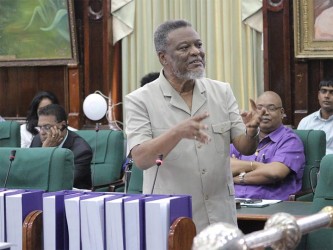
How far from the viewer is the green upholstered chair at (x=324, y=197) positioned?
3.20 meters

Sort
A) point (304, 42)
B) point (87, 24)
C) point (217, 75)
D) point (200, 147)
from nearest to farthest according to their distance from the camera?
1. point (200, 147)
2. point (304, 42)
3. point (217, 75)
4. point (87, 24)

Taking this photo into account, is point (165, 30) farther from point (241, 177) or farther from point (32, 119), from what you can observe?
point (32, 119)

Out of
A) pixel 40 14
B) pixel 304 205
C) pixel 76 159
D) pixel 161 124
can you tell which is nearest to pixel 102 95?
pixel 40 14

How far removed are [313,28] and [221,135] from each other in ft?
13.0

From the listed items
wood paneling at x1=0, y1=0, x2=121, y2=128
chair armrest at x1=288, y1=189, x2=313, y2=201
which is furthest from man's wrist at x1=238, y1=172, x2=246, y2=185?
wood paneling at x1=0, y1=0, x2=121, y2=128

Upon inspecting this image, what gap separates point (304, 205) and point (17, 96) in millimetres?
4490

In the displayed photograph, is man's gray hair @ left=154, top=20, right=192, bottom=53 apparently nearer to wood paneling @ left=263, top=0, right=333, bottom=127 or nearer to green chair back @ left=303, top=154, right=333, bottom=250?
green chair back @ left=303, top=154, right=333, bottom=250

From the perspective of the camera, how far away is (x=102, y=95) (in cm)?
734

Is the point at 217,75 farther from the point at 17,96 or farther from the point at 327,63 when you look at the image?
the point at 17,96

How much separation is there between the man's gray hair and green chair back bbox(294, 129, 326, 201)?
2.37 meters

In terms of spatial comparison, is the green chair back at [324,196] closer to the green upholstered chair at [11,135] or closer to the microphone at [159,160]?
the microphone at [159,160]

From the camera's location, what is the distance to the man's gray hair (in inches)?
106

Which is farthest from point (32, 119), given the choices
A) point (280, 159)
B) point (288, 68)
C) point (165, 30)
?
point (165, 30)

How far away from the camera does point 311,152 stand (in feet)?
16.3
